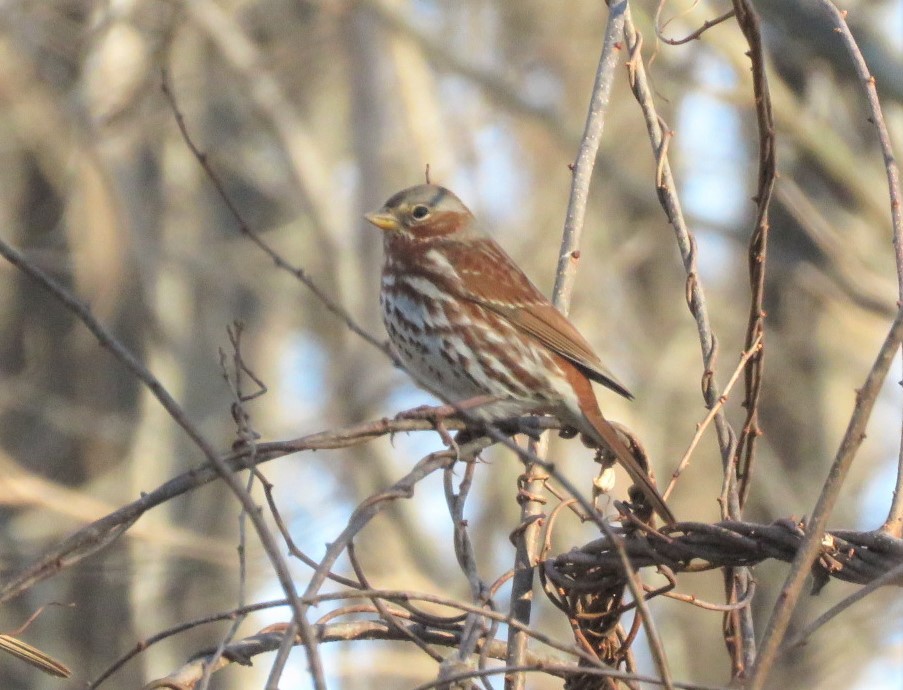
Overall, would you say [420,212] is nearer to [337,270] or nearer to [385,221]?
[385,221]

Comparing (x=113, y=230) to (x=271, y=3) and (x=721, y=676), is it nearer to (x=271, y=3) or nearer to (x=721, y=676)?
(x=271, y=3)

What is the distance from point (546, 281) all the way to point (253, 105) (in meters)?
2.80

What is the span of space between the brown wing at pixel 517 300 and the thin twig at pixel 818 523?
1.90 metres

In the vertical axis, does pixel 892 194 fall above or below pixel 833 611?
above

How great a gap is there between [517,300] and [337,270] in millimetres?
5146

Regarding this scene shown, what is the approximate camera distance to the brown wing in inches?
182

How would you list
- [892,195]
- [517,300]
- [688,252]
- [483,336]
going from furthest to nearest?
[517,300], [483,336], [688,252], [892,195]

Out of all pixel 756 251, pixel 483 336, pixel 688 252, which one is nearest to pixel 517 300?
pixel 483 336

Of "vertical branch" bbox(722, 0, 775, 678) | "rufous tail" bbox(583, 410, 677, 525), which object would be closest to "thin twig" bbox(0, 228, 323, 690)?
"rufous tail" bbox(583, 410, 677, 525)

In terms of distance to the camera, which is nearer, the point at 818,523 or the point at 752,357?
the point at 818,523

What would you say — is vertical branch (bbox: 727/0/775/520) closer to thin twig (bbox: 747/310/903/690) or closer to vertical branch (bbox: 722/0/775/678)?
vertical branch (bbox: 722/0/775/678)

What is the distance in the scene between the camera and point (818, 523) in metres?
2.30

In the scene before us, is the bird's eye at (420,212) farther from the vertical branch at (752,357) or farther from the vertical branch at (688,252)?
the vertical branch at (752,357)

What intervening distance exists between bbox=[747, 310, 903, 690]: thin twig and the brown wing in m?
1.90
